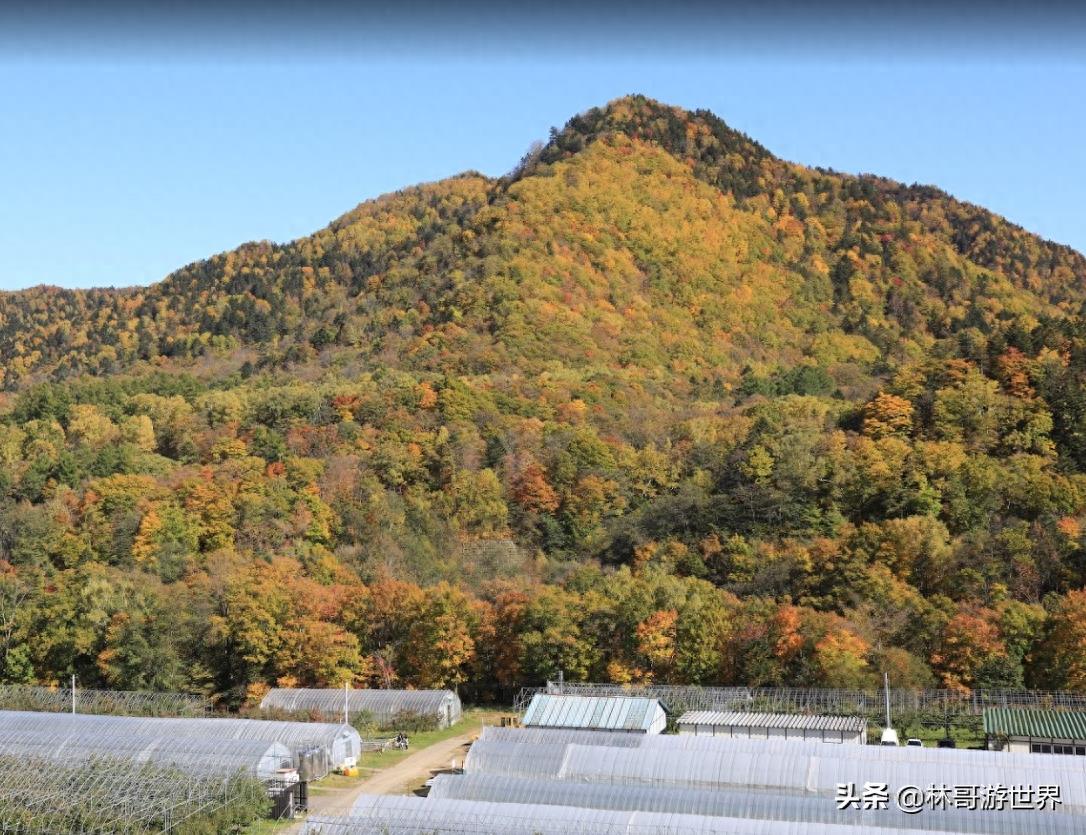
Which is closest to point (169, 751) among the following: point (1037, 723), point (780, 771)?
point (780, 771)

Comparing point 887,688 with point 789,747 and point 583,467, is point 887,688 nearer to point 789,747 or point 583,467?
point 789,747

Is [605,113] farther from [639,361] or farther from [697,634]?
[697,634]

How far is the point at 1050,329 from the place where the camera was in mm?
88312

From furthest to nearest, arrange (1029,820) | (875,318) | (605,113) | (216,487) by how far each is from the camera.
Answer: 1. (605,113)
2. (875,318)
3. (216,487)
4. (1029,820)

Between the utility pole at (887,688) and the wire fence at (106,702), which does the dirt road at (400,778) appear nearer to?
the wire fence at (106,702)

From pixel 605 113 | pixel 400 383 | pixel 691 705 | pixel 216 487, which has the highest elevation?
pixel 605 113

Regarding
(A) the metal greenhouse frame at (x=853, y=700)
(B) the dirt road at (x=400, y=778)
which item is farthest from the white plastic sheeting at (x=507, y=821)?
(A) the metal greenhouse frame at (x=853, y=700)

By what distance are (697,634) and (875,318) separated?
108 meters

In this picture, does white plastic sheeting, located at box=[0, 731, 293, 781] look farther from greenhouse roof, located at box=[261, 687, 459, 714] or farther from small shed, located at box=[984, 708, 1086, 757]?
small shed, located at box=[984, 708, 1086, 757]

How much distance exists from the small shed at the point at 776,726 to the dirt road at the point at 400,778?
9767 millimetres

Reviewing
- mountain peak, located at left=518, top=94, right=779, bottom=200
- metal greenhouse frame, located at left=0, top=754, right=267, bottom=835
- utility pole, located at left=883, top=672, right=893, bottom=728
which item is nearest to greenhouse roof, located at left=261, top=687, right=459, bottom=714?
metal greenhouse frame, located at left=0, top=754, right=267, bottom=835

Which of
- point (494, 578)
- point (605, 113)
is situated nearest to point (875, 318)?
point (605, 113)

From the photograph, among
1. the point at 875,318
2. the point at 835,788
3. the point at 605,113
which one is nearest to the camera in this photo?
the point at 835,788

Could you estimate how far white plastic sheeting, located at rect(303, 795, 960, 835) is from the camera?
1294 inches
